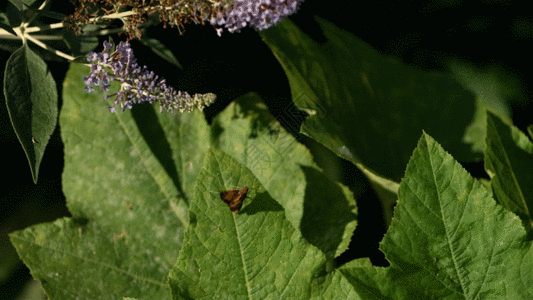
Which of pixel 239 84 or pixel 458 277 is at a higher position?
pixel 239 84

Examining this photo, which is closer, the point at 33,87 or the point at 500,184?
the point at 33,87

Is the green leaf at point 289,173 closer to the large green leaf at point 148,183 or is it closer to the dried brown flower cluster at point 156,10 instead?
the large green leaf at point 148,183

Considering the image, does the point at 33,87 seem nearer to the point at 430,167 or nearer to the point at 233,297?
the point at 233,297

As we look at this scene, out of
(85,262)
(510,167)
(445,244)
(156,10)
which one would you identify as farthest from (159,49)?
A: (510,167)

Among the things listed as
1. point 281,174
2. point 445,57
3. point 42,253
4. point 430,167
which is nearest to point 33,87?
point 42,253

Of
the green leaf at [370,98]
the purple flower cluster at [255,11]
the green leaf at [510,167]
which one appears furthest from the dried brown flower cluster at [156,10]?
the green leaf at [510,167]

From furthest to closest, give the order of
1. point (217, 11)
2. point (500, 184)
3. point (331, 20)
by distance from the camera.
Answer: point (331, 20)
point (500, 184)
point (217, 11)
